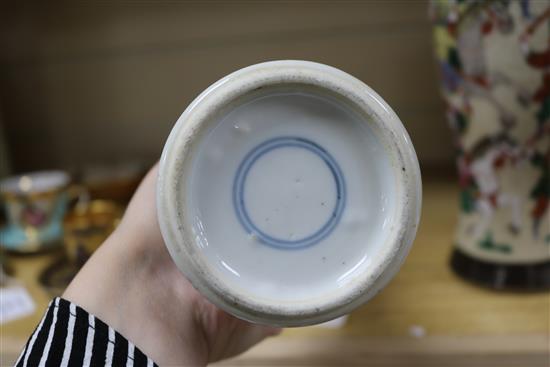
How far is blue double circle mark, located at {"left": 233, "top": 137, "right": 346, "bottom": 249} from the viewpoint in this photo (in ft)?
1.06

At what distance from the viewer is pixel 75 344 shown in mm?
343

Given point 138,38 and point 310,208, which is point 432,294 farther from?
point 138,38

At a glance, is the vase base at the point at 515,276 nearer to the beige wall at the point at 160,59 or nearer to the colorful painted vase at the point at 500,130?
the colorful painted vase at the point at 500,130

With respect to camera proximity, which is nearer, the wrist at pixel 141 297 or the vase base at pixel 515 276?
the wrist at pixel 141 297

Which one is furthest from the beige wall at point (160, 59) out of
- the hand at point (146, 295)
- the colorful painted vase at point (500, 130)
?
the hand at point (146, 295)

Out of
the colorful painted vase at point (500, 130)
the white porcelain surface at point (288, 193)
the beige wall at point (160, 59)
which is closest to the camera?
the white porcelain surface at point (288, 193)

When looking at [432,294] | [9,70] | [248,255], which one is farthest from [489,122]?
[9,70]

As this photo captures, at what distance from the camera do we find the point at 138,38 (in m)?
0.90

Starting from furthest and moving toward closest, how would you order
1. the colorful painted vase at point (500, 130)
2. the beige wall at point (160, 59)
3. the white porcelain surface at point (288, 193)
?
the beige wall at point (160, 59) < the colorful painted vase at point (500, 130) < the white porcelain surface at point (288, 193)

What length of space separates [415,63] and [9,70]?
2.35 feet

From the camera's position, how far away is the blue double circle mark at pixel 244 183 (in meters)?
0.32

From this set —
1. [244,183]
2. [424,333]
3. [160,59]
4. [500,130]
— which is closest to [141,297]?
[244,183]

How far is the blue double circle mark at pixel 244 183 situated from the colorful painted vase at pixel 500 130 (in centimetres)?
25

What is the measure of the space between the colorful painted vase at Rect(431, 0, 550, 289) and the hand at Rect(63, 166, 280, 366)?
0.97 ft
